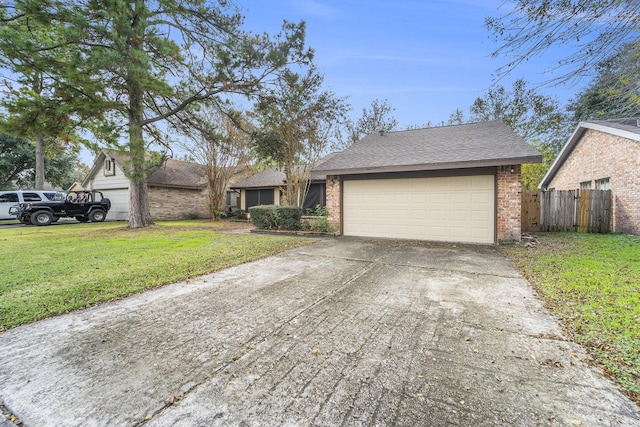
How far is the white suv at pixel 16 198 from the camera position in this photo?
14555mm

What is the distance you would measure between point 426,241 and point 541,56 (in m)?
5.86

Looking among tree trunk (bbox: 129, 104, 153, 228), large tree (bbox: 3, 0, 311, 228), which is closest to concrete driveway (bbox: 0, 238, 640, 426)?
large tree (bbox: 3, 0, 311, 228)

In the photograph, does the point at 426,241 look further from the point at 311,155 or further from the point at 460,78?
the point at 311,155

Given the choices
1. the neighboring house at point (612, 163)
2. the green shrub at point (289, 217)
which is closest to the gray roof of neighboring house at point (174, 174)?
the green shrub at point (289, 217)

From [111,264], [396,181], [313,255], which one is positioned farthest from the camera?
[396,181]

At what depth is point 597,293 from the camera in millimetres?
3717

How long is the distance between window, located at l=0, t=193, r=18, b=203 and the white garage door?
57.1ft

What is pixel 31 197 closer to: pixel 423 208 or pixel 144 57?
Answer: pixel 144 57

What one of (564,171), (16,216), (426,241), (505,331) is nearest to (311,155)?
(426,241)

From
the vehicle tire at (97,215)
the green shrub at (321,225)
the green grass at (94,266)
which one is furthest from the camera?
the vehicle tire at (97,215)

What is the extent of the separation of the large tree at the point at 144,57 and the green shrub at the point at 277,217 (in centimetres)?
452

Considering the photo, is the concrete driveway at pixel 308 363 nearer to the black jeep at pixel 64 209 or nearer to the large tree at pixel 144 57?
the large tree at pixel 144 57

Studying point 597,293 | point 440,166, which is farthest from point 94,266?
point 440,166

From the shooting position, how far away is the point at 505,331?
2795 mm
